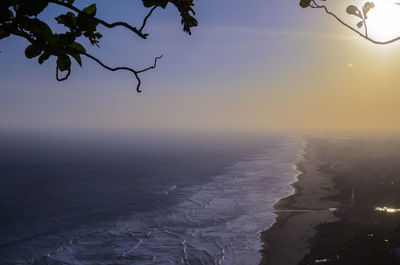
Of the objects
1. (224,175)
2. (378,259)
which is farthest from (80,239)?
(224,175)

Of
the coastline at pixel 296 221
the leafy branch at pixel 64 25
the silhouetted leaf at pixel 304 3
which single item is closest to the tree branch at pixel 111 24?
the leafy branch at pixel 64 25

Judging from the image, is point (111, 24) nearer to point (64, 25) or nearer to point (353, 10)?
point (64, 25)

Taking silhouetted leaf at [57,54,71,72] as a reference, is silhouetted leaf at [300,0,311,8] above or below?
above

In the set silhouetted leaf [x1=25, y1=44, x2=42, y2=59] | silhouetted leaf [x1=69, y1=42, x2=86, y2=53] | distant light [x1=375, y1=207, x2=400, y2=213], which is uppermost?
silhouetted leaf [x1=69, y1=42, x2=86, y2=53]

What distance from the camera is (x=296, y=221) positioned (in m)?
38.1

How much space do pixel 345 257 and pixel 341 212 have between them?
16.5 m

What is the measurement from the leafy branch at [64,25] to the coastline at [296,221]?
2741 cm

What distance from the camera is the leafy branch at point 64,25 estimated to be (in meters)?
1.71

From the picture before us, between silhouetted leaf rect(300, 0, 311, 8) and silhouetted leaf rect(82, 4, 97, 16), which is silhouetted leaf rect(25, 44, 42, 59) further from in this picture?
silhouetted leaf rect(300, 0, 311, 8)

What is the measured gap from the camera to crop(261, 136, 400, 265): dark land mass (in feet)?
83.8

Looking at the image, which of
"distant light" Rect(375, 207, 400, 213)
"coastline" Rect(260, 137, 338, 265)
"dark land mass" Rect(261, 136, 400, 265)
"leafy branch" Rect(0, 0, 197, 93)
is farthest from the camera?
"distant light" Rect(375, 207, 400, 213)

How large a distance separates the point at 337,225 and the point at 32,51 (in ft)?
123

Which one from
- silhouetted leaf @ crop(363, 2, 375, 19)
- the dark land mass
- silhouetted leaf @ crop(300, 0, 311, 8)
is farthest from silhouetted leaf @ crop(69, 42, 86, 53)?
the dark land mass

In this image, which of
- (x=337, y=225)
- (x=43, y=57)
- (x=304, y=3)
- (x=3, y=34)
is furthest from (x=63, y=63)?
(x=337, y=225)
